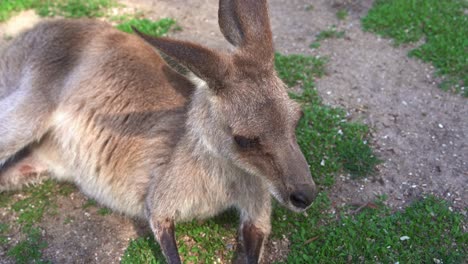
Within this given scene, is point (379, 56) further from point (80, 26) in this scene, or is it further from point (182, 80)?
point (80, 26)

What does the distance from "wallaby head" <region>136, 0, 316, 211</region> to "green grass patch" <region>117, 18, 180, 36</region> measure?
3.40 meters

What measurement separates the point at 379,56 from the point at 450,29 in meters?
1.04

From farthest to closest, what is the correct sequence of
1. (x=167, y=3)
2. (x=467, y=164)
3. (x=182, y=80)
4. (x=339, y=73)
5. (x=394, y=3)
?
(x=167, y=3), (x=394, y=3), (x=339, y=73), (x=467, y=164), (x=182, y=80)

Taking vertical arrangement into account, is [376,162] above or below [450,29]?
below

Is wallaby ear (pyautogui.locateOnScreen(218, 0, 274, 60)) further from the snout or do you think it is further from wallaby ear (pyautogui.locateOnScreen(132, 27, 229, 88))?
the snout

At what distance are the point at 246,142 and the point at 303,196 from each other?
501 mm

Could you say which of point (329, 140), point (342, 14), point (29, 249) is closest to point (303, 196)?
point (329, 140)

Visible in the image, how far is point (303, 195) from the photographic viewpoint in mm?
3113

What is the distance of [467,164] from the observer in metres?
4.78

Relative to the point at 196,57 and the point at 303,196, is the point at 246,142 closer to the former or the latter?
the point at 303,196

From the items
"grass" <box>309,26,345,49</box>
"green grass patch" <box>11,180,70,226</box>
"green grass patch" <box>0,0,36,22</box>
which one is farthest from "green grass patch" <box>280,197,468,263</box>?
"green grass patch" <box>0,0,36,22</box>

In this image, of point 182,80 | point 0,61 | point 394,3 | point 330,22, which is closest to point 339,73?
point 330,22

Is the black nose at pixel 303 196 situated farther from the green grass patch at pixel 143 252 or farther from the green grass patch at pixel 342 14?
the green grass patch at pixel 342 14

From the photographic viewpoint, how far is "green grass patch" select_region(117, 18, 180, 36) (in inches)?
262
